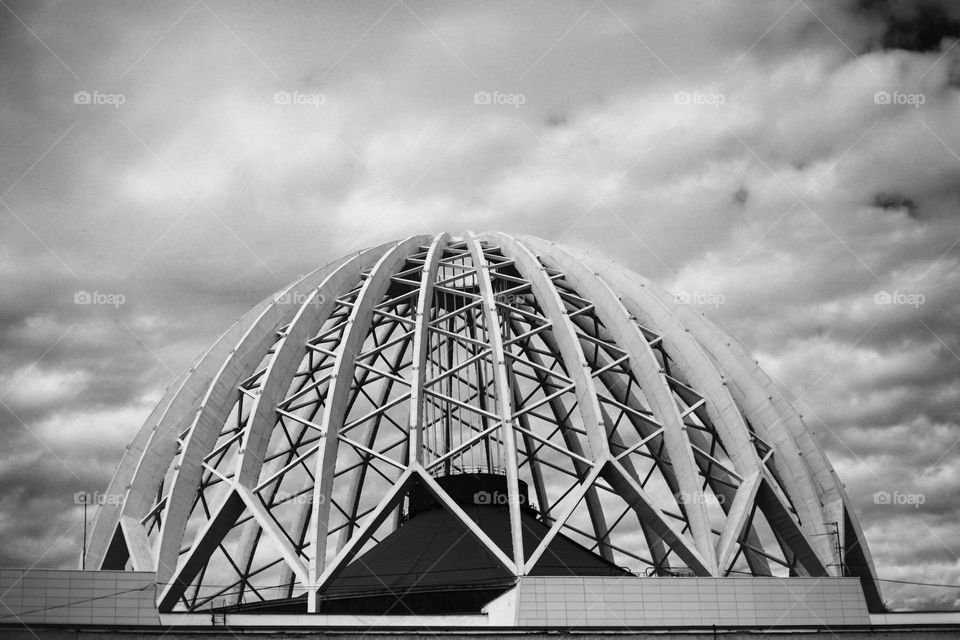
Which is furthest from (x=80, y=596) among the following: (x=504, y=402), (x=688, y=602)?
(x=688, y=602)

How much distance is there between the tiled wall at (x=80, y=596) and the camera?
29.0 metres

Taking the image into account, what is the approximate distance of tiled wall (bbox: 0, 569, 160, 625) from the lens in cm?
2900

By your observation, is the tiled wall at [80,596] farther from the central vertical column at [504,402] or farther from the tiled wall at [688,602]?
the central vertical column at [504,402]

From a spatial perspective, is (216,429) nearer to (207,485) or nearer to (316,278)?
(207,485)

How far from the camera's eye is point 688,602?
31750 millimetres

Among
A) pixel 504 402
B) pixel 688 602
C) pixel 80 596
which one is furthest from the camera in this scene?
pixel 504 402

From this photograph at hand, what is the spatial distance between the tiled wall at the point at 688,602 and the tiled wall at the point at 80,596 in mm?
12167

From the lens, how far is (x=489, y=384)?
54906mm

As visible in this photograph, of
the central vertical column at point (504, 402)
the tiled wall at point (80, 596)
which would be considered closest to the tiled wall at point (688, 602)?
the central vertical column at point (504, 402)

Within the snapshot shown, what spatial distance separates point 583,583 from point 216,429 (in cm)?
1789

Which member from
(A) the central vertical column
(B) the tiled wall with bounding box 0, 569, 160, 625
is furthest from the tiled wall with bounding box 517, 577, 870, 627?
(B) the tiled wall with bounding box 0, 569, 160, 625

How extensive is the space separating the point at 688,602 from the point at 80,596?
19.9 meters

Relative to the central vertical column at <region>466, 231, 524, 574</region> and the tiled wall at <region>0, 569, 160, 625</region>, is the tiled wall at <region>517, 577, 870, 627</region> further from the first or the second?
the tiled wall at <region>0, 569, 160, 625</region>

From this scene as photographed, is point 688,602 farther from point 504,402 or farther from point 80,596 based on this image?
point 80,596
